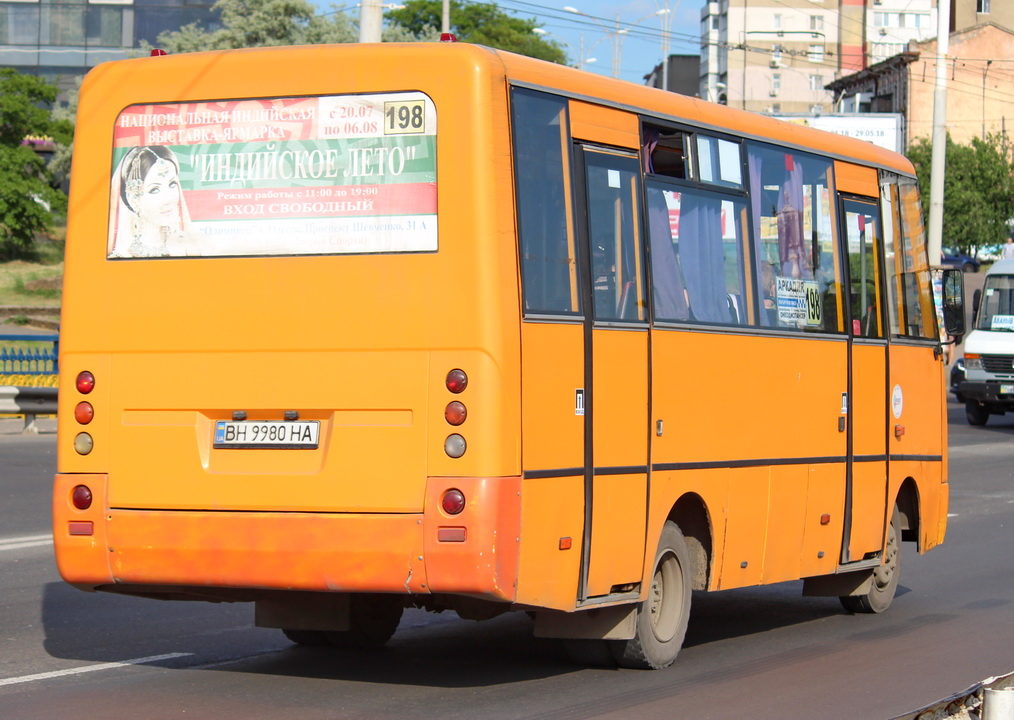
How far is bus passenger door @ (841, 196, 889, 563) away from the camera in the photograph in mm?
10445

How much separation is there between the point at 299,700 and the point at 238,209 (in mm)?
2295

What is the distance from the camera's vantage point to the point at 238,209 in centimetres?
737

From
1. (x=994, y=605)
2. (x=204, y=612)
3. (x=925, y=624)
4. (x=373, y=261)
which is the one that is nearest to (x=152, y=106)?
(x=373, y=261)

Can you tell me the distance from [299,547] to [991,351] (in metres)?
26.0

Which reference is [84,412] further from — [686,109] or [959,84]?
[959,84]

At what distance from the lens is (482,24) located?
9256cm

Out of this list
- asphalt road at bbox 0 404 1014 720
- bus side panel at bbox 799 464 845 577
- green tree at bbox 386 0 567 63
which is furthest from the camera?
green tree at bbox 386 0 567 63

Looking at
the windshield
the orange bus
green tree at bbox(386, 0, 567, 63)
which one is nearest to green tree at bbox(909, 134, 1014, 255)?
green tree at bbox(386, 0, 567, 63)

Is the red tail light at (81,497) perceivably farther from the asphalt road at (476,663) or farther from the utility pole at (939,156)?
the utility pole at (939,156)

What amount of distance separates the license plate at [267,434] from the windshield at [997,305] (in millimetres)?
26635

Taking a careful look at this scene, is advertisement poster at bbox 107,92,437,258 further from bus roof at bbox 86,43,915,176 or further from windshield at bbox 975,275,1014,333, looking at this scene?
windshield at bbox 975,275,1014,333

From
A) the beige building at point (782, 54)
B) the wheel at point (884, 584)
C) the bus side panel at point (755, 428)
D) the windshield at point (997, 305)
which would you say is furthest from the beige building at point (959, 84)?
the bus side panel at point (755, 428)

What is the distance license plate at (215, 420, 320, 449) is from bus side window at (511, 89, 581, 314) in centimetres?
113

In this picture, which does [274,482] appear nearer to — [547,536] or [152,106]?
[547,536]
